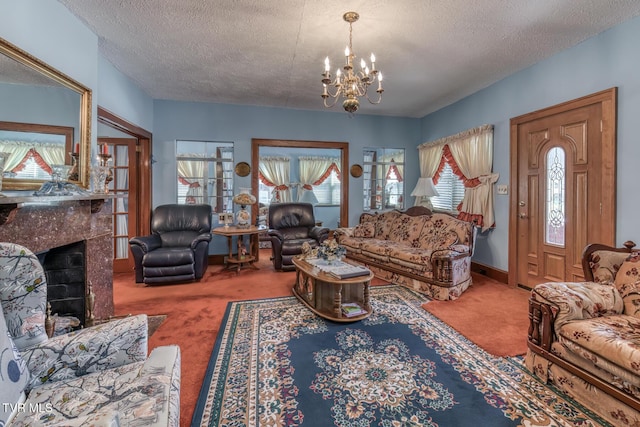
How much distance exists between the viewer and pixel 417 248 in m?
4.12

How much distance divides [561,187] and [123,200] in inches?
227

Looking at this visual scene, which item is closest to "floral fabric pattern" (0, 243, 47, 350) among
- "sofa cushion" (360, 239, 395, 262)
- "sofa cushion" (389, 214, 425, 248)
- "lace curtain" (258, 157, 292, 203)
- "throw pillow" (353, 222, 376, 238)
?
"sofa cushion" (360, 239, 395, 262)

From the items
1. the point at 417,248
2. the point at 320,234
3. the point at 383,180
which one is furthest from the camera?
the point at 383,180

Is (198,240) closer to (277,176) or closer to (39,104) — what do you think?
(39,104)

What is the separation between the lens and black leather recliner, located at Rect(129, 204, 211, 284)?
3.77m

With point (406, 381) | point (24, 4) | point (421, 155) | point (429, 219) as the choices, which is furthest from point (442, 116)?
point (24, 4)

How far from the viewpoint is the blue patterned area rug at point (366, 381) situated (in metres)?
1.55

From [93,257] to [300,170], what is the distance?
18.6 feet

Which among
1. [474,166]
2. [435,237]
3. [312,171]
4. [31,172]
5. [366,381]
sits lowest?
[366,381]

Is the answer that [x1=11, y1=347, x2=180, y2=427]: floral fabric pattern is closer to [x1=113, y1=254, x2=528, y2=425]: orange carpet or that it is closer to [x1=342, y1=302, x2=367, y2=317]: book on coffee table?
[x1=113, y1=254, x2=528, y2=425]: orange carpet

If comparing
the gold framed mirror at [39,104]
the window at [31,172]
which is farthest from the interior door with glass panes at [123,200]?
the window at [31,172]

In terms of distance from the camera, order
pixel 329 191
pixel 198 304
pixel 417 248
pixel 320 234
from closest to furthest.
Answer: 1. pixel 198 304
2. pixel 417 248
3. pixel 320 234
4. pixel 329 191

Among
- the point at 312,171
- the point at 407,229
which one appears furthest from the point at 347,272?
the point at 312,171

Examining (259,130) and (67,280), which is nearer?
(67,280)
